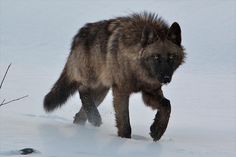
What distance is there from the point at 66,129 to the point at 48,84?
23.2 feet

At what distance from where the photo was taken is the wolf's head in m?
6.18

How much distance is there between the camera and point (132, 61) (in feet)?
21.1

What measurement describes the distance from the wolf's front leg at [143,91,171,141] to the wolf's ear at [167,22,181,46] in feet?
2.37

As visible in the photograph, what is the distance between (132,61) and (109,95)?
5.27m

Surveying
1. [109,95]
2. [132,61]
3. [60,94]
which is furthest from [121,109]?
[109,95]

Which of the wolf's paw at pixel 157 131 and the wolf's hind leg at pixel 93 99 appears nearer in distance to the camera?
the wolf's paw at pixel 157 131

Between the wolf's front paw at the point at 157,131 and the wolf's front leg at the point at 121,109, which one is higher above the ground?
the wolf's front leg at the point at 121,109

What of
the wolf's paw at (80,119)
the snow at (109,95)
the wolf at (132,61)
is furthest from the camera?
the wolf's paw at (80,119)

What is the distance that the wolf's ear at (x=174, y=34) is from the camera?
6336mm

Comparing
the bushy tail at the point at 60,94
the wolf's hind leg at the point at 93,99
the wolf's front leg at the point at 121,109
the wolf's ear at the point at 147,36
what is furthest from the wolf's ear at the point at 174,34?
the bushy tail at the point at 60,94

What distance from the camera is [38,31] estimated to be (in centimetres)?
2425

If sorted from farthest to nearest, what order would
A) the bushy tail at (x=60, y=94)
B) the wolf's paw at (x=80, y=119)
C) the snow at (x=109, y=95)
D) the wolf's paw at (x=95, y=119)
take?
1. the bushy tail at (x=60, y=94)
2. the wolf's paw at (x=80, y=119)
3. the wolf's paw at (x=95, y=119)
4. the snow at (x=109, y=95)

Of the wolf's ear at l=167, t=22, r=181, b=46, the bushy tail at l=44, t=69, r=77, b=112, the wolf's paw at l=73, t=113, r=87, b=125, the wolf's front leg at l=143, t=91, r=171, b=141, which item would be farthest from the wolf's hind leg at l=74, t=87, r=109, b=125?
the wolf's ear at l=167, t=22, r=181, b=46

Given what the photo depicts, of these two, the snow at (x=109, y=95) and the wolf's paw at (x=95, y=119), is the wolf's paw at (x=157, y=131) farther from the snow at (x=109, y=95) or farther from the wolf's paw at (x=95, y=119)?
the wolf's paw at (x=95, y=119)
